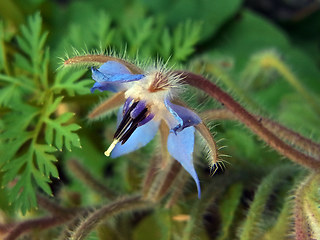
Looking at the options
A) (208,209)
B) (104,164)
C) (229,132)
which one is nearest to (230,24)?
(229,132)

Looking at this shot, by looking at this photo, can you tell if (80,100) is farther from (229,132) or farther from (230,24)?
(230,24)

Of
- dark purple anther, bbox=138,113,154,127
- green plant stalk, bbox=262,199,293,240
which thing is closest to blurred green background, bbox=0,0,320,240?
green plant stalk, bbox=262,199,293,240

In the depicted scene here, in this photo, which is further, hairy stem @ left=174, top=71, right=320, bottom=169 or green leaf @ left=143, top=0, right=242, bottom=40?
green leaf @ left=143, top=0, right=242, bottom=40

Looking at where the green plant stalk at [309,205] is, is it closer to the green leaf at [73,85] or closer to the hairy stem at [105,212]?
the hairy stem at [105,212]

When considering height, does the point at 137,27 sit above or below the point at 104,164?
above

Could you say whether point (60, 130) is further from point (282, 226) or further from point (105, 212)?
point (282, 226)

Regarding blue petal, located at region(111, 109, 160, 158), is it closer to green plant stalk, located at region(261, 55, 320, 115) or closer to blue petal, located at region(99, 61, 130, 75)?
blue petal, located at region(99, 61, 130, 75)
